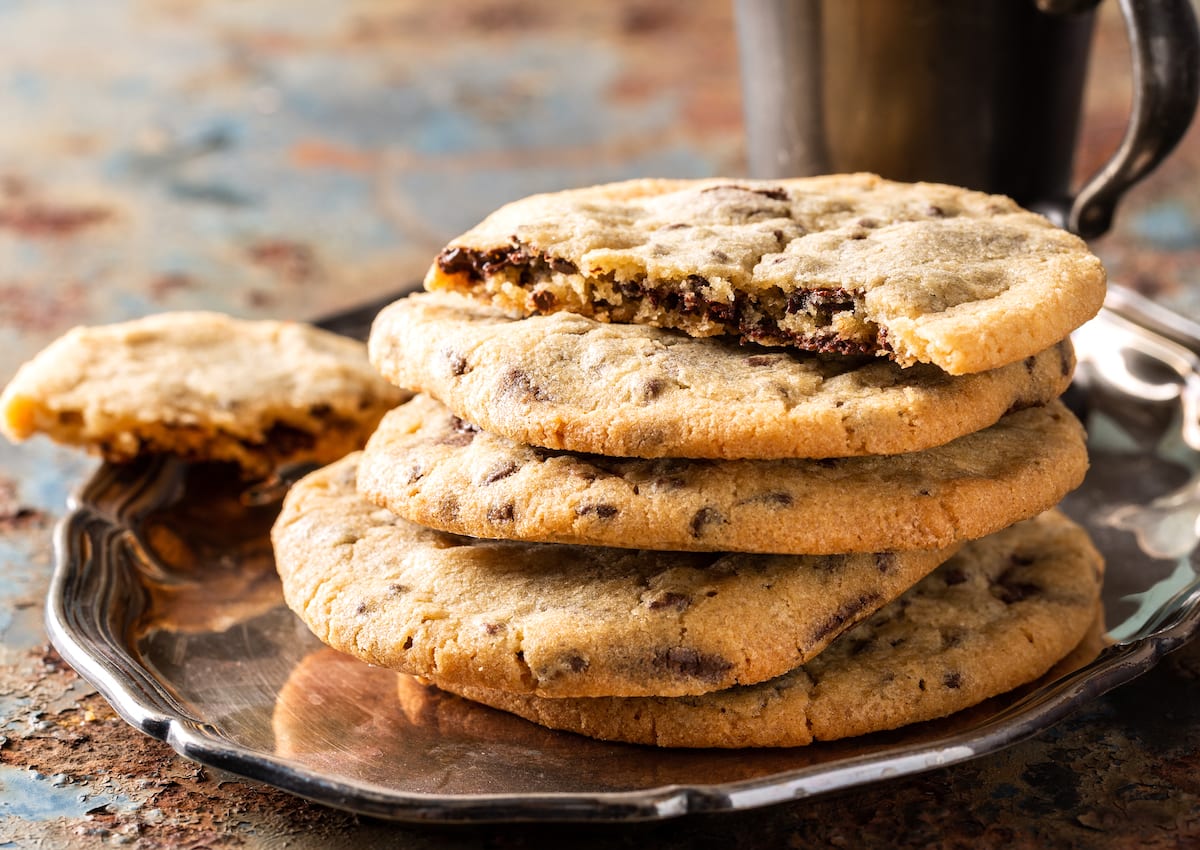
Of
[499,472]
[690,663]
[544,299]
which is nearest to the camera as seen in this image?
[690,663]

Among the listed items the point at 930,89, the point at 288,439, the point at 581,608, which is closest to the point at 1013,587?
the point at 581,608

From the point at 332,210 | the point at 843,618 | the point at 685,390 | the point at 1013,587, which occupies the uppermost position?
the point at 685,390

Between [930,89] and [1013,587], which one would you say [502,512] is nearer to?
[1013,587]

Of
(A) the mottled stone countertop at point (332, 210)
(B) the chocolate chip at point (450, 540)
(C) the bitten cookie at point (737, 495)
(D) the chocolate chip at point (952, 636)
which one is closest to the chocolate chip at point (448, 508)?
(C) the bitten cookie at point (737, 495)

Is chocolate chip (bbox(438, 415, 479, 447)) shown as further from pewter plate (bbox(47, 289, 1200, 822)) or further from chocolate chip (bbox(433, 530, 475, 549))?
pewter plate (bbox(47, 289, 1200, 822))

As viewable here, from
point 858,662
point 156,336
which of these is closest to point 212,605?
point 156,336

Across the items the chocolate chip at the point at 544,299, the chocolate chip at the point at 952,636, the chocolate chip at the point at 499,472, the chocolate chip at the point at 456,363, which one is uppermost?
the chocolate chip at the point at 544,299

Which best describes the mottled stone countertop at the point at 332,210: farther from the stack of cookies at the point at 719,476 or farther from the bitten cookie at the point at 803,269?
the bitten cookie at the point at 803,269

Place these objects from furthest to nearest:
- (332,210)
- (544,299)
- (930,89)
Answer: (332,210), (930,89), (544,299)
